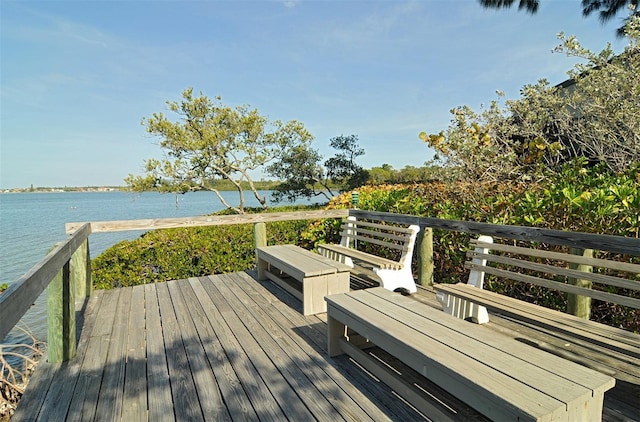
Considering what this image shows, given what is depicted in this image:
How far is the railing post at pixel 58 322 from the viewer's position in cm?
267

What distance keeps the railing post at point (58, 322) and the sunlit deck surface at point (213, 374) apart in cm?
9

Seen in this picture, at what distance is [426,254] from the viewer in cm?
436

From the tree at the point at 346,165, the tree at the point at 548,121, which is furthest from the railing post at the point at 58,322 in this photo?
the tree at the point at 346,165

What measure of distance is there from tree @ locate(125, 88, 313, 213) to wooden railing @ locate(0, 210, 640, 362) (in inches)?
456

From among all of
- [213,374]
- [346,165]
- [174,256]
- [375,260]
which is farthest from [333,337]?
[346,165]

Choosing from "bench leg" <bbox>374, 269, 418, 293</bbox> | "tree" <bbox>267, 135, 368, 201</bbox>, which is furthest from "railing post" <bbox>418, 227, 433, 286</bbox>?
"tree" <bbox>267, 135, 368, 201</bbox>

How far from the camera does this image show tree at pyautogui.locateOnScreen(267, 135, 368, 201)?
19.3 metres

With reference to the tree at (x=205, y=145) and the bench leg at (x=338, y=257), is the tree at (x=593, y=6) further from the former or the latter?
the tree at (x=205, y=145)

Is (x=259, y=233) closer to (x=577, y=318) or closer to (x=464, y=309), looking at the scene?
(x=464, y=309)

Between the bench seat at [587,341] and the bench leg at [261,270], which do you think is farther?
the bench leg at [261,270]

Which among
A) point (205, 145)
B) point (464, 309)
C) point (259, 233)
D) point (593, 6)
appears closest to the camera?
point (464, 309)

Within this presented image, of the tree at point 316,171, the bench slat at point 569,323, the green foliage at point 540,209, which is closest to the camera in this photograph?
the bench slat at point 569,323

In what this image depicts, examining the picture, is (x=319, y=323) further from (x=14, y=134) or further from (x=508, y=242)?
(x=14, y=134)

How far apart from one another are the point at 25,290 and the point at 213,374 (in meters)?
1.30
